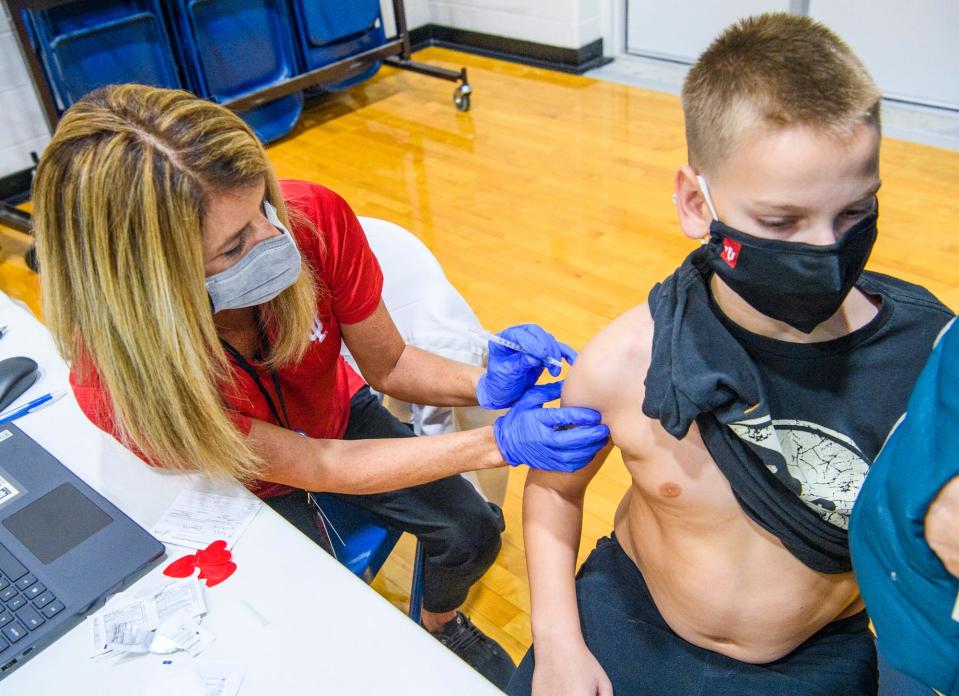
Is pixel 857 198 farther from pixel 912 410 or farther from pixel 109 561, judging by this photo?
pixel 109 561

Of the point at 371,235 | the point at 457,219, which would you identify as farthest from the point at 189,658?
the point at 457,219

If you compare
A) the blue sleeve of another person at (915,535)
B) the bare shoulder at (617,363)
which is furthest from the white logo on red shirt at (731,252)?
the blue sleeve of another person at (915,535)

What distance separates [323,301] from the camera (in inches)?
59.4

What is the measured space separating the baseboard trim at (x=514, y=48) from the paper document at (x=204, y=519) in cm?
398

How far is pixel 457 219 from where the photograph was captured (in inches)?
136

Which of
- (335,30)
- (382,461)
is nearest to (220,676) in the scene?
(382,461)

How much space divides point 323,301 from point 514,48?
152 inches

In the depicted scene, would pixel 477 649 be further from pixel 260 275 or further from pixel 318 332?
pixel 260 275

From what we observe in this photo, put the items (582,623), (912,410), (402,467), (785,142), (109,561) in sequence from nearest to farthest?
(912,410) < (785,142) < (109,561) < (582,623) < (402,467)

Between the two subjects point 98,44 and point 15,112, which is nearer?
point 98,44

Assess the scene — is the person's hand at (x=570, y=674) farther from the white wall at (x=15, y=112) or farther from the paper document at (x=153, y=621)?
the white wall at (x=15, y=112)

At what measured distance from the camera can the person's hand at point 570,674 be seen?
1.13 metres

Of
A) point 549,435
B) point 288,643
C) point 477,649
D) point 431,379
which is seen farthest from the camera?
point 477,649

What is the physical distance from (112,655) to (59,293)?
1.59 ft
